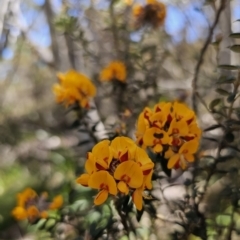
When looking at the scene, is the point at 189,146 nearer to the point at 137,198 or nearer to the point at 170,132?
the point at 170,132

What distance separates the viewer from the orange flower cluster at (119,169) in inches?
38.8

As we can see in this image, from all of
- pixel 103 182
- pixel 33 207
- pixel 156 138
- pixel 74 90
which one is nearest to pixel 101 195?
pixel 103 182

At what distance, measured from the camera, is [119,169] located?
38.6 inches

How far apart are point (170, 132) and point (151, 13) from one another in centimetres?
120

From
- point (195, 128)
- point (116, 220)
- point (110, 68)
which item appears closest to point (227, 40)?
point (110, 68)

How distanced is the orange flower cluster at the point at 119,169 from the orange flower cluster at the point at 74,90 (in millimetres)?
859

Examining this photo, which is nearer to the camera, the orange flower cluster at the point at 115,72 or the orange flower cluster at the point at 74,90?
the orange flower cluster at the point at 74,90

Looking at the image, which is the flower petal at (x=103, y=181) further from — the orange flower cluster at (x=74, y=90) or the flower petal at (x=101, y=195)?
the orange flower cluster at (x=74, y=90)

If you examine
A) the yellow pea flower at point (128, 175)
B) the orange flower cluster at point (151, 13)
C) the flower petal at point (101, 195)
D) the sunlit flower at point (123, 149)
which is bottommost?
the flower petal at point (101, 195)

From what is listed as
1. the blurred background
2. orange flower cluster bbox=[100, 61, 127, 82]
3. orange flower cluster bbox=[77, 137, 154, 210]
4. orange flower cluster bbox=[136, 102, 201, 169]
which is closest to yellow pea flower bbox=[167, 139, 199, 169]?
orange flower cluster bbox=[136, 102, 201, 169]

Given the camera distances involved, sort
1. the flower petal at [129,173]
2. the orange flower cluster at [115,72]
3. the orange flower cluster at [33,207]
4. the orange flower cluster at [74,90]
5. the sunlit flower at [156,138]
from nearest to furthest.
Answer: the flower petal at [129,173] → the sunlit flower at [156,138] → the orange flower cluster at [33,207] → the orange flower cluster at [74,90] → the orange flower cluster at [115,72]

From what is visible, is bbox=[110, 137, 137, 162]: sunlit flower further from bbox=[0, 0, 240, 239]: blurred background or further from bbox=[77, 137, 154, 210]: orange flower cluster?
bbox=[0, 0, 240, 239]: blurred background

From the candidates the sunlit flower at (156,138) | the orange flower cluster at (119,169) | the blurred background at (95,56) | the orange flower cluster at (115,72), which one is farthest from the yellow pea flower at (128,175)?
the orange flower cluster at (115,72)

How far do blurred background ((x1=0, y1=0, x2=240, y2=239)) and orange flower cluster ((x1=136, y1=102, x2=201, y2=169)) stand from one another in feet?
1.29
